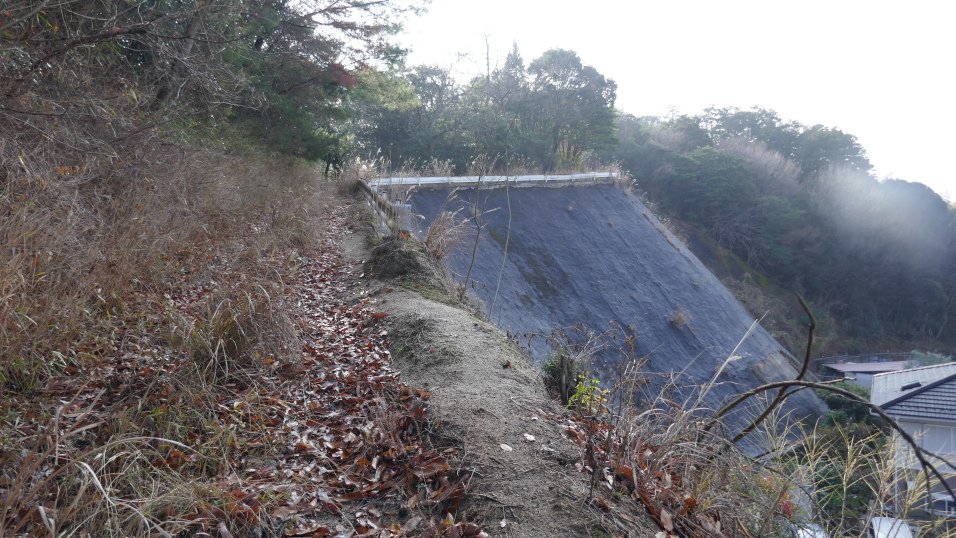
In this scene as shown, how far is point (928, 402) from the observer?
12.2m

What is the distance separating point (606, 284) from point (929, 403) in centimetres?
808

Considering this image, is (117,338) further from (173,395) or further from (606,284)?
(606,284)

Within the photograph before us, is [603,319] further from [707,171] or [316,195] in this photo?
[707,171]

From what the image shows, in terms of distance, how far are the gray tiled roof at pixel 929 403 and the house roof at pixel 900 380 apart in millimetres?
442

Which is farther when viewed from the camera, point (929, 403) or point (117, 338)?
point (929, 403)

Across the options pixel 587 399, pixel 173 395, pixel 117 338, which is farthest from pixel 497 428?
pixel 117 338

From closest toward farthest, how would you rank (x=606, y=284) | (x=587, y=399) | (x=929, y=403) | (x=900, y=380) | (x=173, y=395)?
(x=173, y=395) → (x=587, y=399) → (x=929, y=403) → (x=606, y=284) → (x=900, y=380)

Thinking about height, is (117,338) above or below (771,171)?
below

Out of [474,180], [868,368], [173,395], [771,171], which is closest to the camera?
[173,395]

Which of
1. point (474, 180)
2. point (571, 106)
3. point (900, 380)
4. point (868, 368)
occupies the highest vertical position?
point (571, 106)

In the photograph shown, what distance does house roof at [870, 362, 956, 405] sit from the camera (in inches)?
533

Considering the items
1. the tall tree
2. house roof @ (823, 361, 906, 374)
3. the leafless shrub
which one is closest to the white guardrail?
the tall tree

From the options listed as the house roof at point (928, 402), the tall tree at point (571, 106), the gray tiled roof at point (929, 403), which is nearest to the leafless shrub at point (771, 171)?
the tall tree at point (571, 106)

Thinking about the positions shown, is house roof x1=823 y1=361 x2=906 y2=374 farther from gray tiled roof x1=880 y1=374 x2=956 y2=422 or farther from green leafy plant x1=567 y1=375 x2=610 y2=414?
green leafy plant x1=567 y1=375 x2=610 y2=414
